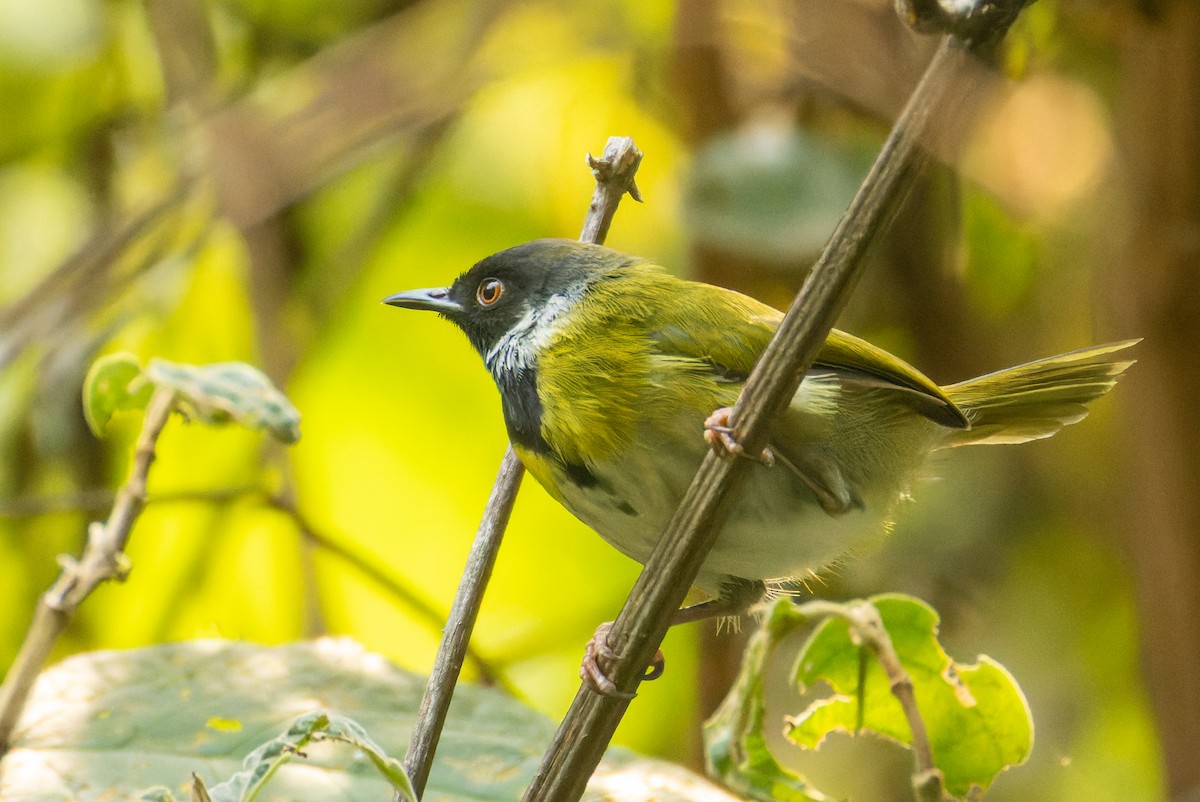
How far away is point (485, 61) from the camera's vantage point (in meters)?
4.70

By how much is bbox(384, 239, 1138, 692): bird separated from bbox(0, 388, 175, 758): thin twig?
0.64 metres

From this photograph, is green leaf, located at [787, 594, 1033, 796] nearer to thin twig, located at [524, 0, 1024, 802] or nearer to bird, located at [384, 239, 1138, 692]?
bird, located at [384, 239, 1138, 692]

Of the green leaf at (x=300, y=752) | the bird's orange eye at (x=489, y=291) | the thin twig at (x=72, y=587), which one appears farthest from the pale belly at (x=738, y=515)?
the green leaf at (x=300, y=752)

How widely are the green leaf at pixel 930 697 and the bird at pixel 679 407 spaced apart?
0.21 meters

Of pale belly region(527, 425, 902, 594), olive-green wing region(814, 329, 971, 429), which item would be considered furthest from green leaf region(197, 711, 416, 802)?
olive-green wing region(814, 329, 971, 429)

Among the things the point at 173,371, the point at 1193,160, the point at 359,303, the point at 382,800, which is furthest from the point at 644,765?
the point at 359,303

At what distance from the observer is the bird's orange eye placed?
249 centimetres

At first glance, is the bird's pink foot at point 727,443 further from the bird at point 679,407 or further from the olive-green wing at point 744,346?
the olive-green wing at point 744,346

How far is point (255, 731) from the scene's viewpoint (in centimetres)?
183

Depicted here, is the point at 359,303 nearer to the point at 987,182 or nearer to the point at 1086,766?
the point at 987,182

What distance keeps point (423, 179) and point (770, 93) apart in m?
1.51

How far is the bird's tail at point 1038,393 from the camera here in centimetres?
255

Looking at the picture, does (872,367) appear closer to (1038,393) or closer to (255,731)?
(1038,393)

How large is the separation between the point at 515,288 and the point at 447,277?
2433 mm
